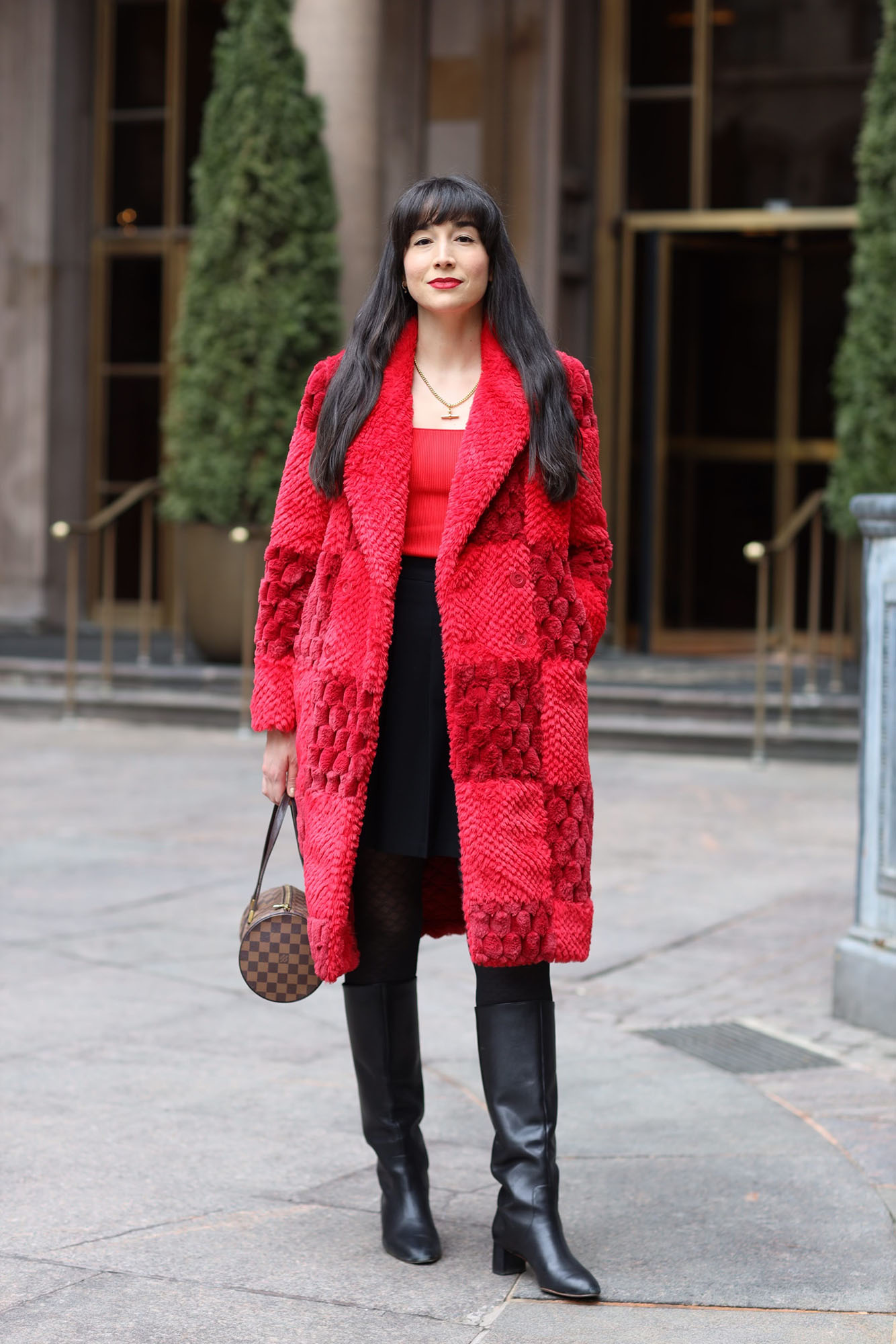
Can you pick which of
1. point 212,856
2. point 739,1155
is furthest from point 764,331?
point 739,1155

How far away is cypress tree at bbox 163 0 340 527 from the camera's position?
11.6m

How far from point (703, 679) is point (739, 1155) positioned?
26.0ft

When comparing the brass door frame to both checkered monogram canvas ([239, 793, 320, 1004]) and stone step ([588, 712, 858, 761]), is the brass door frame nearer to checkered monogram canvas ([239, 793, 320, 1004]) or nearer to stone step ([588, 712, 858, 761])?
stone step ([588, 712, 858, 761])

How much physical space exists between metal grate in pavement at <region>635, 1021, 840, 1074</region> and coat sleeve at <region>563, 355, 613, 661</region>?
1.69m

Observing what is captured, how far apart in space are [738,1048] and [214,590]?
295 inches

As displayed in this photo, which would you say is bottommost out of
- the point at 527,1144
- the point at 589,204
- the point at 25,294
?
the point at 527,1144

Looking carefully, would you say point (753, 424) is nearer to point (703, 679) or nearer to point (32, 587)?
point (703, 679)

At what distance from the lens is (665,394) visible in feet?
42.7

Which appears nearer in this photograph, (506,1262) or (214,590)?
(506,1262)

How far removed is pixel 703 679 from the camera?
38.6ft

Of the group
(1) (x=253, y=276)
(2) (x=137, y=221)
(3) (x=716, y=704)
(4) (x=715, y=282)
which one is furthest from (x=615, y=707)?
(2) (x=137, y=221)

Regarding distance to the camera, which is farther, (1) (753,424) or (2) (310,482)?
(1) (753,424)

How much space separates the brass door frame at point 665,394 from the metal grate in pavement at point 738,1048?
791 cm

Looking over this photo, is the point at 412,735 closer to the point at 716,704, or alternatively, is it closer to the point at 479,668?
the point at 479,668
